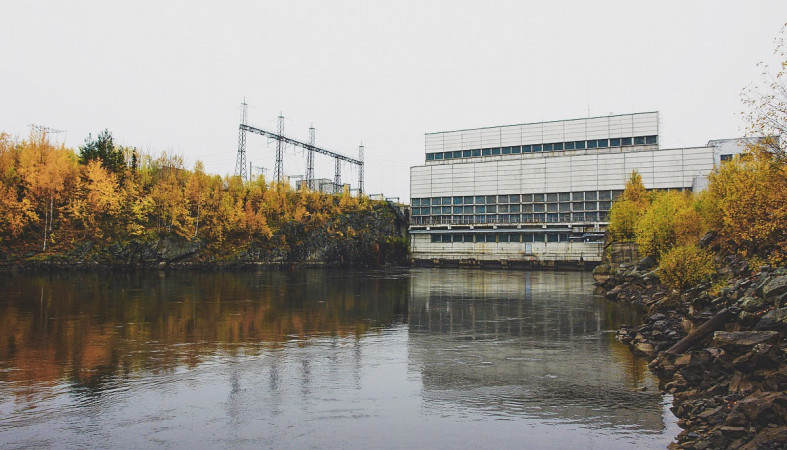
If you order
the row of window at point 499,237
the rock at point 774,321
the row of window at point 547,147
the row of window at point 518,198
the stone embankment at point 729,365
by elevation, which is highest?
the row of window at point 547,147

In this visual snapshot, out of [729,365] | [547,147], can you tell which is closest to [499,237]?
[547,147]

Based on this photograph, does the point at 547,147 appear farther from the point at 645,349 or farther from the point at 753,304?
the point at 753,304

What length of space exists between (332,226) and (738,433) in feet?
345

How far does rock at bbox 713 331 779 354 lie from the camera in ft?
46.0

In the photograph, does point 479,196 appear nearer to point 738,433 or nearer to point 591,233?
point 591,233

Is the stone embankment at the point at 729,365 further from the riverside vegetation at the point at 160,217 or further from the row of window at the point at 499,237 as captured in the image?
the row of window at the point at 499,237

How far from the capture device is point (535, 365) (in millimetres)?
19031

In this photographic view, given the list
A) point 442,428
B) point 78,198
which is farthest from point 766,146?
point 78,198

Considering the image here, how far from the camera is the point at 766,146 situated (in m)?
21.3

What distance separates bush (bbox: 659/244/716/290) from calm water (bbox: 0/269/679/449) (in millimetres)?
3600

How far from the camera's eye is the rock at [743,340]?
1403 centimetres

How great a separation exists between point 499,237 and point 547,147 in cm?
2076

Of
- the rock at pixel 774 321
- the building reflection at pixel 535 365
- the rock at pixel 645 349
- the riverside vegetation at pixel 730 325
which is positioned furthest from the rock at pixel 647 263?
the rock at pixel 774 321

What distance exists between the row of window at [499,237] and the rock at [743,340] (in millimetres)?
93349
